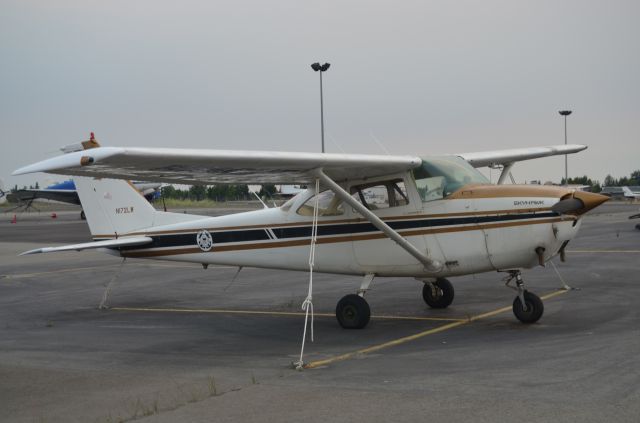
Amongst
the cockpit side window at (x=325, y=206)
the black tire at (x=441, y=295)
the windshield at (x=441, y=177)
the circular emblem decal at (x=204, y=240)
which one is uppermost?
the windshield at (x=441, y=177)

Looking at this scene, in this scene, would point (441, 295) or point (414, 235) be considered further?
point (441, 295)

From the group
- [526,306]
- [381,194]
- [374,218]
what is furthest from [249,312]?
[526,306]

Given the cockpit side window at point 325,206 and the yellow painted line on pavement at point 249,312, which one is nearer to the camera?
the cockpit side window at point 325,206

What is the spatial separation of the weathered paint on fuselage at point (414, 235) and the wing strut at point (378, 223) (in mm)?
146

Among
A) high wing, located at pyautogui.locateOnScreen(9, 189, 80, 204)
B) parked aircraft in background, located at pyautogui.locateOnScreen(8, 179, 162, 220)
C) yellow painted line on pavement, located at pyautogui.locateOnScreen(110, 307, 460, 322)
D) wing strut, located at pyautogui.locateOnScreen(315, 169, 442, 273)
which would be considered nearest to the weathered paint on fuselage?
wing strut, located at pyautogui.locateOnScreen(315, 169, 442, 273)

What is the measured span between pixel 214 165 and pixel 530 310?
488cm

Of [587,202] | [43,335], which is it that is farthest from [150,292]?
[587,202]

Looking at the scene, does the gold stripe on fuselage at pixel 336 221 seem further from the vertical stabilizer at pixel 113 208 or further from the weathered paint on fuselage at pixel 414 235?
the vertical stabilizer at pixel 113 208

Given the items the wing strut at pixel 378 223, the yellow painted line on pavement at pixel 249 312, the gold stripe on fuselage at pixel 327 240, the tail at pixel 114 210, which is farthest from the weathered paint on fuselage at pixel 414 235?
the tail at pixel 114 210

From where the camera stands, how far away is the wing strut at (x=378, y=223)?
386 inches

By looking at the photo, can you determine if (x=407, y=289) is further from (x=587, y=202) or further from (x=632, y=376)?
(x=632, y=376)

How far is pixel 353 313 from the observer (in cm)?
1017

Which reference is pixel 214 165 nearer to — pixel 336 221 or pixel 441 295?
pixel 336 221

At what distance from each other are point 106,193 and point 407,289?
249 inches
